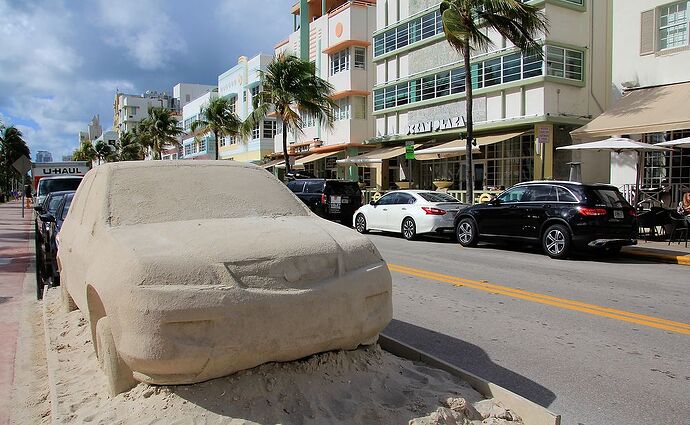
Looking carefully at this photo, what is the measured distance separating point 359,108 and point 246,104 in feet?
58.9

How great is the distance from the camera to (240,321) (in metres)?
3.20

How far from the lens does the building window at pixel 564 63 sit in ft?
69.2

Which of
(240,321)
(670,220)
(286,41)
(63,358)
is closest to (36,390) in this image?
(63,358)

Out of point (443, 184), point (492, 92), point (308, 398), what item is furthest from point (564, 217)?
point (492, 92)

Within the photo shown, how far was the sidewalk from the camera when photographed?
39.6 feet

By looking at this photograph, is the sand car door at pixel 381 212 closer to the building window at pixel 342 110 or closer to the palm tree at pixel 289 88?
the palm tree at pixel 289 88

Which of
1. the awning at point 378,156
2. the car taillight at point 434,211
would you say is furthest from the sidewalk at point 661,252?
the awning at point 378,156

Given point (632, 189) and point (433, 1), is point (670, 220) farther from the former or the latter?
point (433, 1)

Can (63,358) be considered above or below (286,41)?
below

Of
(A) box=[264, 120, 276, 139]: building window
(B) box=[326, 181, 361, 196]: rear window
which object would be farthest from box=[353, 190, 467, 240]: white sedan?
(A) box=[264, 120, 276, 139]: building window

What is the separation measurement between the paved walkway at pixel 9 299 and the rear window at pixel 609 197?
10821 millimetres

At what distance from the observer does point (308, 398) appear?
3.41m

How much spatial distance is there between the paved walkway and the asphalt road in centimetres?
347

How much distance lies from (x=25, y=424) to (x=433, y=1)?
25.8 m
